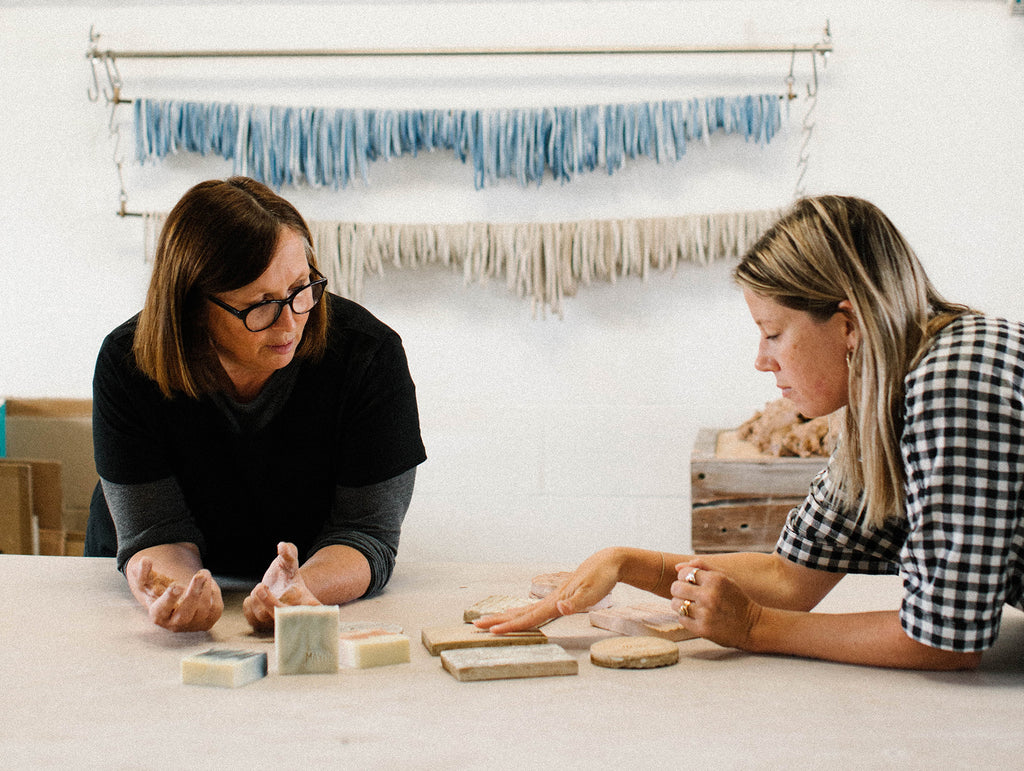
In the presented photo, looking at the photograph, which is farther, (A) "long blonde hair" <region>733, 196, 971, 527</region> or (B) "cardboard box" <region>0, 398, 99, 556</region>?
(B) "cardboard box" <region>0, 398, 99, 556</region>

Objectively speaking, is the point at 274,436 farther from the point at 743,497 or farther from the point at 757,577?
the point at 743,497

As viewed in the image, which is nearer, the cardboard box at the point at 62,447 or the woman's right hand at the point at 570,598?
the woman's right hand at the point at 570,598

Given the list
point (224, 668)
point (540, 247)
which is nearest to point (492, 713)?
point (224, 668)

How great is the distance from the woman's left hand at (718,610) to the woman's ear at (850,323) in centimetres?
37

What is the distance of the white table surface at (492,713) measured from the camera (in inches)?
39.0

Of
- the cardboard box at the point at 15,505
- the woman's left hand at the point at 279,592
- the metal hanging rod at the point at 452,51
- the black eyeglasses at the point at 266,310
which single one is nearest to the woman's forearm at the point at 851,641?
the woman's left hand at the point at 279,592

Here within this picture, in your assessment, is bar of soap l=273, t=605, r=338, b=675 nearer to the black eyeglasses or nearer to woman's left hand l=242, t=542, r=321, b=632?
woman's left hand l=242, t=542, r=321, b=632

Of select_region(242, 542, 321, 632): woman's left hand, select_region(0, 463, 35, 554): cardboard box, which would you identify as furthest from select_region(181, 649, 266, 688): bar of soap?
select_region(0, 463, 35, 554): cardboard box

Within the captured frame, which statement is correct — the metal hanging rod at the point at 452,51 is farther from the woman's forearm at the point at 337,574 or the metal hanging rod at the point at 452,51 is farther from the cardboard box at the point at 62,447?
the woman's forearm at the point at 337,574

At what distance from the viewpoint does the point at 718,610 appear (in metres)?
1.31

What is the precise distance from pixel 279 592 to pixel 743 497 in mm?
1585

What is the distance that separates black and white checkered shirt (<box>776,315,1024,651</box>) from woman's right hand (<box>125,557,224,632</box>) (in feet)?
3.12

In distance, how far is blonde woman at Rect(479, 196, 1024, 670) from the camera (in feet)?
3.69

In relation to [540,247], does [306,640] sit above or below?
below
